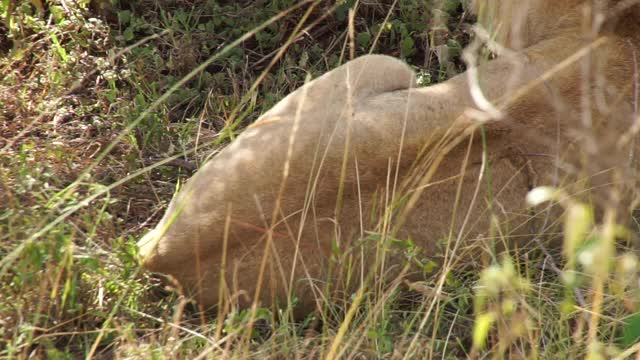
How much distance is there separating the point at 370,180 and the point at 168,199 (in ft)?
3.52

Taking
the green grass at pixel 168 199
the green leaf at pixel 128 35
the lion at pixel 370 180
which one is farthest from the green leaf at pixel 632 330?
the green leaf at pixel 128 35

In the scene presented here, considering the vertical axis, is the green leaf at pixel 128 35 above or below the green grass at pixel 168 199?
above

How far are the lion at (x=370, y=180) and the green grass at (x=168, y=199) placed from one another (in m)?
0.10

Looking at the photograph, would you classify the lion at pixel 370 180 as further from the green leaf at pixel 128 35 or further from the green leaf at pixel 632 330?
the green leaf at pixel 128 35

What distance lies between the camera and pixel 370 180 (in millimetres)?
3174

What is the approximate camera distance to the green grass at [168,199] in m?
2.93

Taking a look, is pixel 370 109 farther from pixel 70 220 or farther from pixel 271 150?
pixel 70 220

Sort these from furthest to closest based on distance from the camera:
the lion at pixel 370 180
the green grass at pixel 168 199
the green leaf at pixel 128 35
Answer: the green leaf at pixel 128 35 < the lion at pixel 370 180 < the green grass at pixel 168 199

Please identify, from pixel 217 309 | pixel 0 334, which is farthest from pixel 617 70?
pixel 0 334

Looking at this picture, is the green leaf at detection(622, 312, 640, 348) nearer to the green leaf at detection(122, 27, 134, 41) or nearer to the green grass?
the green grass

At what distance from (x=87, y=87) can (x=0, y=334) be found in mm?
1806

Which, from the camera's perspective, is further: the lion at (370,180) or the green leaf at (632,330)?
the lion at (370,180)

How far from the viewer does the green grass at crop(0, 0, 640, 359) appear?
2934mm

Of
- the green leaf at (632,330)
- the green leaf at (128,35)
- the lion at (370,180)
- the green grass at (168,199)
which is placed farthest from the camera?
the green leaf at (128,35)
